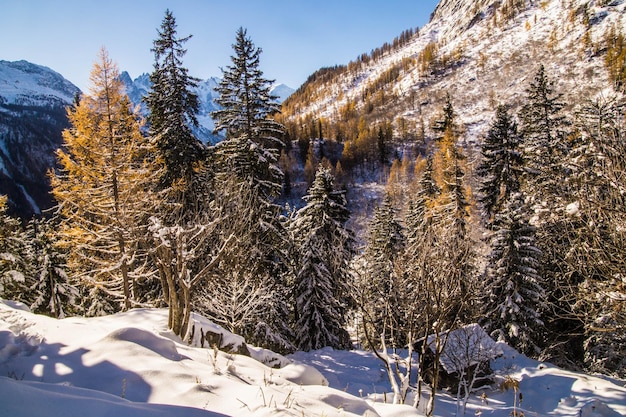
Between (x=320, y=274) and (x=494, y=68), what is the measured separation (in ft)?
513

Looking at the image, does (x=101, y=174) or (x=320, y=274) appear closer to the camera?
(x=101, y=174)

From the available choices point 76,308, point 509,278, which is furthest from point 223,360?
point 76,308

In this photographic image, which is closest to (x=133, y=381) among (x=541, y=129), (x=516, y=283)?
(x=516, y=283)

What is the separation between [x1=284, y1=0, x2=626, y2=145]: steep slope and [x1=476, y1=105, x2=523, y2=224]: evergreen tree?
89.5 meters

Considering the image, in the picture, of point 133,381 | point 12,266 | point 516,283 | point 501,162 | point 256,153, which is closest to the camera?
point 133,381

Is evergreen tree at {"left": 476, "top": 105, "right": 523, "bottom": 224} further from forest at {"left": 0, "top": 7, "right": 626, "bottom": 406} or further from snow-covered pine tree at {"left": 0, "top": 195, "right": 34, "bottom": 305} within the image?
snow-covered pine tree at {"left": 0, "top": 195, "right": 34, "bottom": 305}

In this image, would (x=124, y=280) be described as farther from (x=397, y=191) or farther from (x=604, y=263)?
(x=397, y=191)

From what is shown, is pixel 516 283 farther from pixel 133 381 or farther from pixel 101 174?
pixel 101 174

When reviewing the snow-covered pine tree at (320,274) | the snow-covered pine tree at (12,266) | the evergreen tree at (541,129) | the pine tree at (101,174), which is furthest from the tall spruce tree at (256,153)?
the evergreen tree at (541,129)

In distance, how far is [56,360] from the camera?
4551mm

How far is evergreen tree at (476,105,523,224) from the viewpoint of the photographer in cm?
2066

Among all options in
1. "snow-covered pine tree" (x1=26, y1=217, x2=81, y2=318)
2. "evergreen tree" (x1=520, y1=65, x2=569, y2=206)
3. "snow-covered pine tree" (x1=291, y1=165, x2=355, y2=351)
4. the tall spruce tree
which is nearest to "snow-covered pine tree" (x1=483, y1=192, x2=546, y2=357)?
"evergreen tree" (x1=520, y1=65, x2=569, y2=206)

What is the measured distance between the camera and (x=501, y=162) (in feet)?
68.6

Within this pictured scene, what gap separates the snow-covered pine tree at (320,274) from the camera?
18.8m
